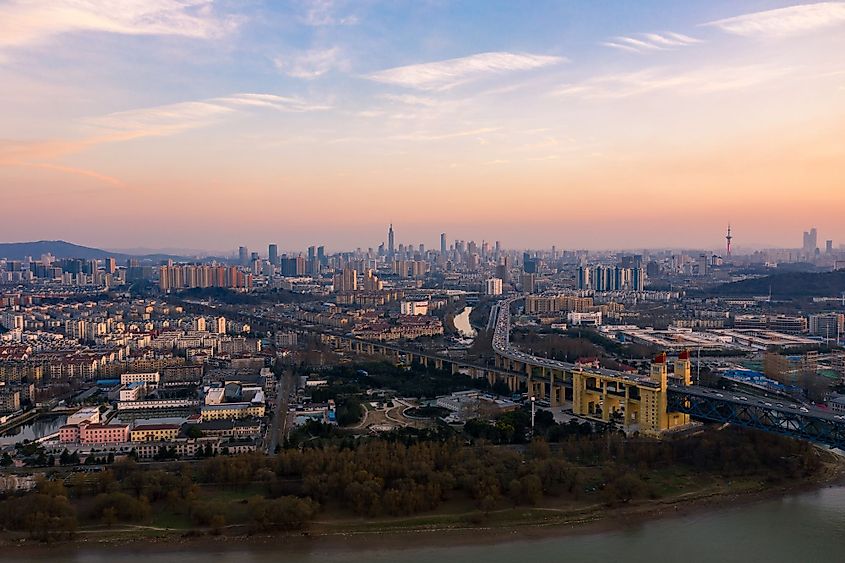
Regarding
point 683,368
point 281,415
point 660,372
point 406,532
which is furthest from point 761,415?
point 281,415

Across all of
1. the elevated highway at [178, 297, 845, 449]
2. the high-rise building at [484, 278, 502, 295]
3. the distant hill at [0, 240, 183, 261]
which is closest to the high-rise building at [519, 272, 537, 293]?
the high-rise building at [484, 278, 502, 295]

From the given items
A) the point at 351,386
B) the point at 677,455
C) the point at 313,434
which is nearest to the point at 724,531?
the point at 677,455

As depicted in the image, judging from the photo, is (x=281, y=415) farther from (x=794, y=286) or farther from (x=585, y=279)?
(x=585, y=279)

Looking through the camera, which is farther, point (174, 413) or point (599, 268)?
point (599, 268)

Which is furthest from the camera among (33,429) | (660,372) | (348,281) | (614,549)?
(348,281)

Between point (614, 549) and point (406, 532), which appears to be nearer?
point (614, 549)

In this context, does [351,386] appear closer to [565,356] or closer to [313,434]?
[313,434]

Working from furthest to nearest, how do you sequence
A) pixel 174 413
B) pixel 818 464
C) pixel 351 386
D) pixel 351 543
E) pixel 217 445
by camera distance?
pixel 351 386 < pixel 174 413 < pixel 217 445 < pixel 818 464 < pixel 351 543
